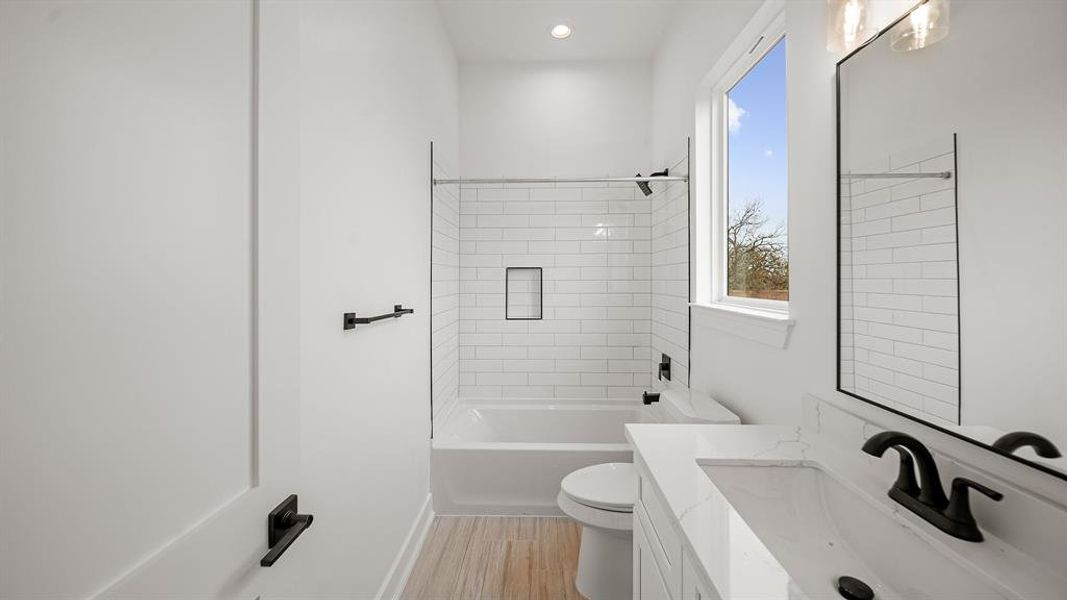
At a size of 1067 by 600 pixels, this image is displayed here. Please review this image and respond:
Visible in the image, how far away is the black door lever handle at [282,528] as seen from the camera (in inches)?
27.9

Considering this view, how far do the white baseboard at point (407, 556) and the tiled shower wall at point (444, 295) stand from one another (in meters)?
0.52

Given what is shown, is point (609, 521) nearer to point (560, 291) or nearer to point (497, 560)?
point (497, 560)

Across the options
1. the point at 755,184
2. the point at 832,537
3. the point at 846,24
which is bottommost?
the point at 832,537

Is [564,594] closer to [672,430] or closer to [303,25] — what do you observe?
[672,430]

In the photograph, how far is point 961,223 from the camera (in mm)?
839

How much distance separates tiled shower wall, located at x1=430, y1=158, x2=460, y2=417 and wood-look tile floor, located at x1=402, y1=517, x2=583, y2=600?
2.16ft

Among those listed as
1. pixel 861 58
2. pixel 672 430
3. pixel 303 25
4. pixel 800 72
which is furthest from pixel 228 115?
pixel 800 72

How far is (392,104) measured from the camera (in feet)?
5.91

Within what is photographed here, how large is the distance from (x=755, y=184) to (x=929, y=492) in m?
1.40

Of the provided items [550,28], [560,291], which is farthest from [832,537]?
[550,28]

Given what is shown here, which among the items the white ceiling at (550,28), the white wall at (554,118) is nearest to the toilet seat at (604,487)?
the white wall at (554,118)

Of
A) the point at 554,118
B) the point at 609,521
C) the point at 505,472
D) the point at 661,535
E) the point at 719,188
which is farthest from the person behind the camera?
the point at 554,118

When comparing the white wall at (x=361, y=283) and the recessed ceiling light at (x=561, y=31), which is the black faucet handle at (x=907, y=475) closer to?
the white wall at (x=361, y=283)

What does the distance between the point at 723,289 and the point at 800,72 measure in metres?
1.11
